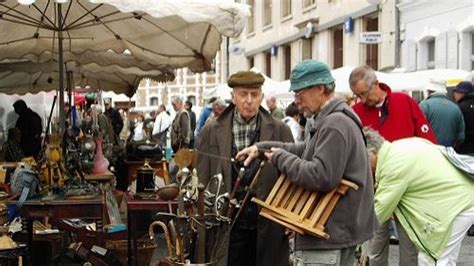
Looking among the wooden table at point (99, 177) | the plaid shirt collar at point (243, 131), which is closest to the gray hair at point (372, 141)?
the plaid shirt collar at point (243, 131)

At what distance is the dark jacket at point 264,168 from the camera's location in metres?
4.57

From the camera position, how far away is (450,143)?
335 inches

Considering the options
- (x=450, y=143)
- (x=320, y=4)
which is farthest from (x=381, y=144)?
(x=320, y=4)

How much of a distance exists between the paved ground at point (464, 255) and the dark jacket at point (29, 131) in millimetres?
4767

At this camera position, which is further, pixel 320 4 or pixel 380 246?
pixel 320 4

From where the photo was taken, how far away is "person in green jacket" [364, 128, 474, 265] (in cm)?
454

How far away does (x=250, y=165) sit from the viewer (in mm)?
4547

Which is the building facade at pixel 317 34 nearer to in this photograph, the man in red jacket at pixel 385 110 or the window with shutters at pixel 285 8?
the window with shutters at pixel 285 8

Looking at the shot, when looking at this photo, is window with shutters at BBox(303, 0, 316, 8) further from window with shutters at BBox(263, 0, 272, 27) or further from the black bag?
the black bag

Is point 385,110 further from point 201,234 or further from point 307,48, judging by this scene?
point 307,48

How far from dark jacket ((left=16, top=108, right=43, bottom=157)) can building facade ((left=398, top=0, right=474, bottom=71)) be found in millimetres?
7805

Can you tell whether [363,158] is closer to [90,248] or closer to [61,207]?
[61,207]

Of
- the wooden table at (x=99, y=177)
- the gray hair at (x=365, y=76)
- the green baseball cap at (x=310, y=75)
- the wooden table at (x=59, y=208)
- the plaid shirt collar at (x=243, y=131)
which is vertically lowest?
the wooden table at (x=59, y=208)

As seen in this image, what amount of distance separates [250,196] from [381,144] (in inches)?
32.8
